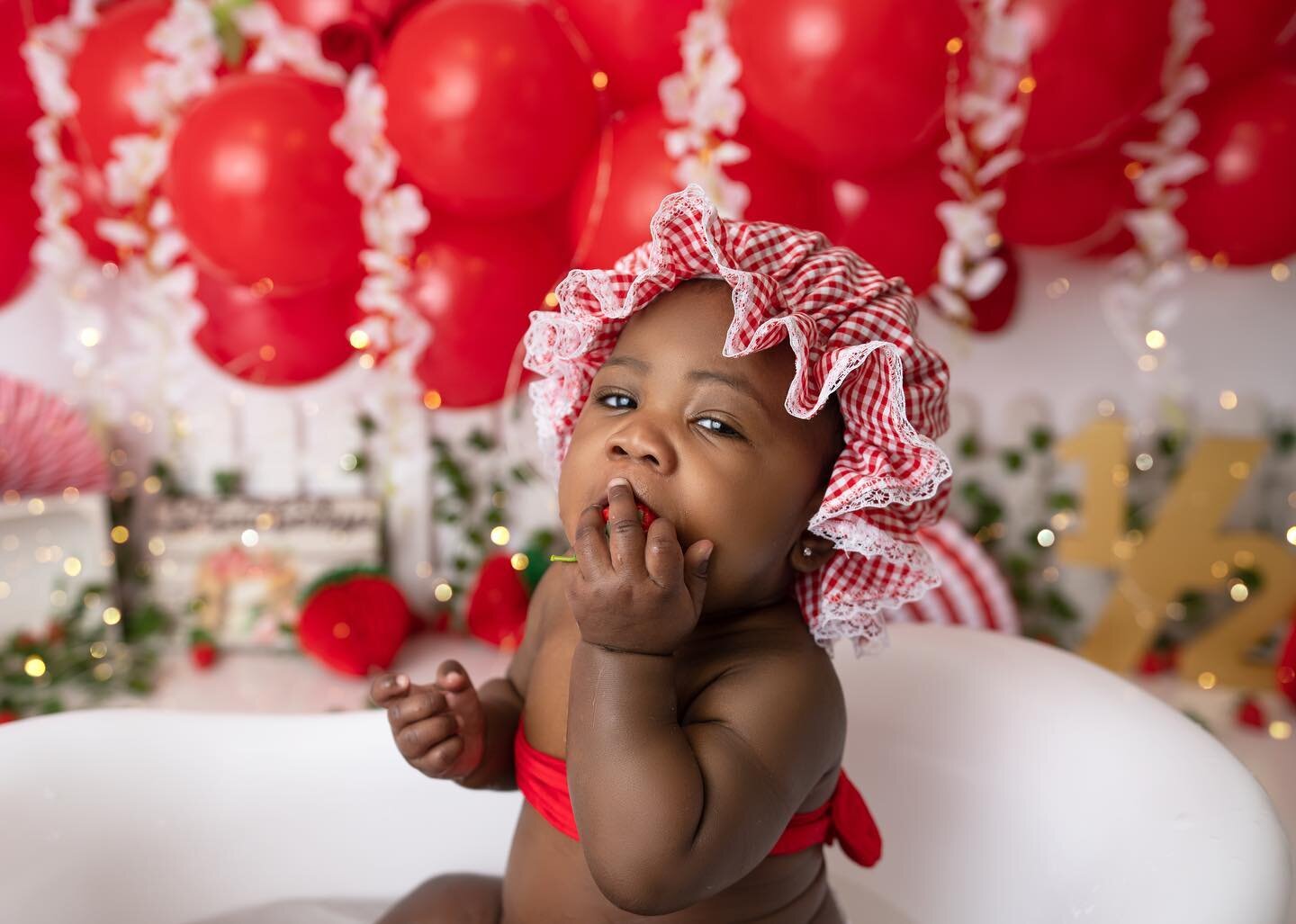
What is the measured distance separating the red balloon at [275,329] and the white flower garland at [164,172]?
4 cm

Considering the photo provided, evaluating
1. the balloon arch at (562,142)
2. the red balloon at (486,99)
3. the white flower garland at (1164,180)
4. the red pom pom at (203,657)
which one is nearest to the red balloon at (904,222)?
the balloon arch at (562,142)

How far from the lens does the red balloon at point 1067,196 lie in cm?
175

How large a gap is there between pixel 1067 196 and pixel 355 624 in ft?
5.11

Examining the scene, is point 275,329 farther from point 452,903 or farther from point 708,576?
point 708,576

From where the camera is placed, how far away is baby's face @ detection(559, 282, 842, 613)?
0.83 meters

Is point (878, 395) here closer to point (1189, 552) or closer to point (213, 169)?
point (213, 169)

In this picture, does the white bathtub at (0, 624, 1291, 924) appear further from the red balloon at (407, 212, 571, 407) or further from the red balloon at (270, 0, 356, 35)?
the red balloon at (270, 0, 356, 35)

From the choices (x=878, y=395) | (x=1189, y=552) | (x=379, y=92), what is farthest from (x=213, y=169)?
(x=1189, y=552)

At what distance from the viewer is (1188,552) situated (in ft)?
7.26

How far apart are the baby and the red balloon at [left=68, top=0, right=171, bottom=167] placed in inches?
43.7

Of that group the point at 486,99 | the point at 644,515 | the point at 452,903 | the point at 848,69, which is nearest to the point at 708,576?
the point at 644,515

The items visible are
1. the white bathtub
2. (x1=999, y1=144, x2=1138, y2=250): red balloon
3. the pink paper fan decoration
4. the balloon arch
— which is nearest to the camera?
the white bathtub

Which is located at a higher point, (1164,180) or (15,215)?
(1164,180)

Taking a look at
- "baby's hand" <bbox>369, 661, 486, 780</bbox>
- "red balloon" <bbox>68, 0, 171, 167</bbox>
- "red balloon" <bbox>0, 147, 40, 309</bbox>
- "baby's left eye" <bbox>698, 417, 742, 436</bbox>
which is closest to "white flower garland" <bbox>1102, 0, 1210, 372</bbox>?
"baby's left eye" <bbox>698, 417, 742, 436</bbox>
